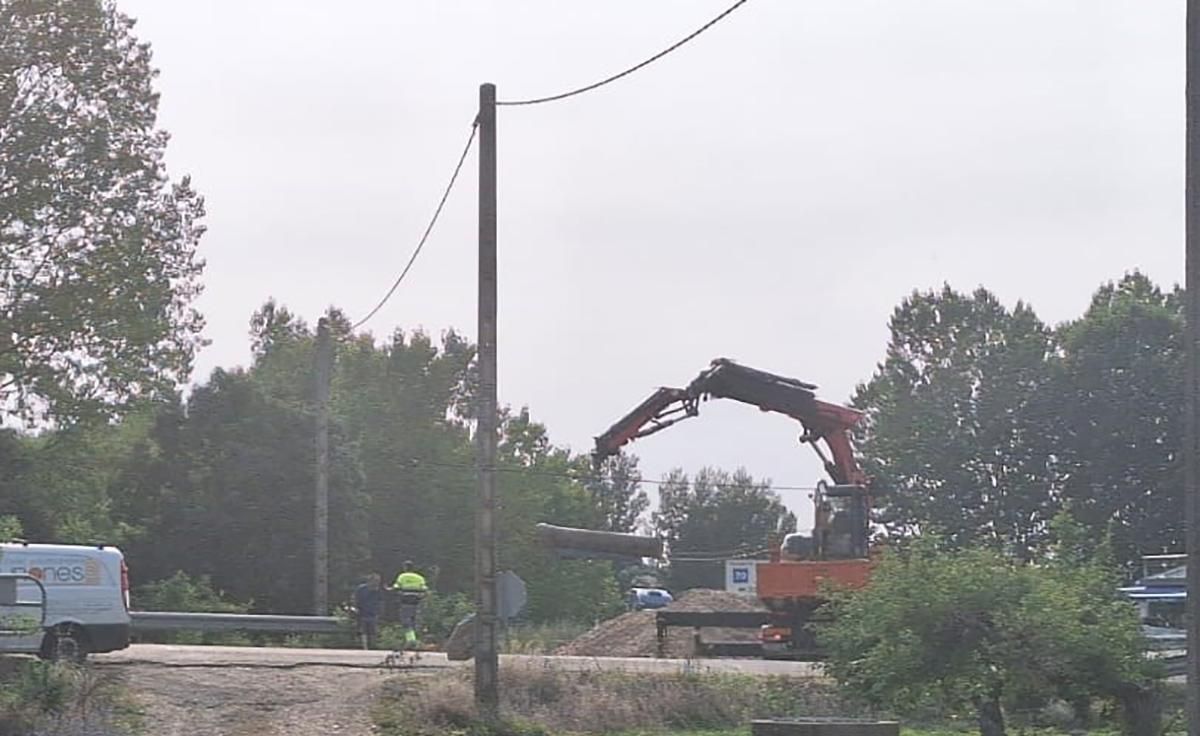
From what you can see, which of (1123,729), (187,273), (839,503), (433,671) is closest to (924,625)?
(1123,729)

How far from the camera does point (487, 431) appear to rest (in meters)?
25.3

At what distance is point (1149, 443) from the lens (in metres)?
72.4

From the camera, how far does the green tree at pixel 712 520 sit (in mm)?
125500

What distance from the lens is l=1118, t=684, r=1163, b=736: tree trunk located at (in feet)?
72.2

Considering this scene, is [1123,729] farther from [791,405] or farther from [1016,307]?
[1016,307]

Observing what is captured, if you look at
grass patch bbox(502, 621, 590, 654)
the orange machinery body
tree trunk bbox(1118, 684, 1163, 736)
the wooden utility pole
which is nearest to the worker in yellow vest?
grass patch bbox(502, 621, 590, 654)

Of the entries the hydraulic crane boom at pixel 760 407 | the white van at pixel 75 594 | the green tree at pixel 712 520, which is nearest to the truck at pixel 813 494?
the hydraulic crane boom at pixel 760 407

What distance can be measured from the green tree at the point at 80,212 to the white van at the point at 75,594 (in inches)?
676

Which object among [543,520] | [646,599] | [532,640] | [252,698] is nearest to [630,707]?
[252,698]

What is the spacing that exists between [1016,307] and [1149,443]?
56.8 ft

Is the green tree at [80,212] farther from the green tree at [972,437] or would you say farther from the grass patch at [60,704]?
the green tree at [972,437]

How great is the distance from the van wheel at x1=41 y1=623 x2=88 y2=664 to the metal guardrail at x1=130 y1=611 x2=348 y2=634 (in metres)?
8.50

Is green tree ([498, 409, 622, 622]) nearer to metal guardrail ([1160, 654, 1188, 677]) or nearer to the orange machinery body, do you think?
the orange machinery body

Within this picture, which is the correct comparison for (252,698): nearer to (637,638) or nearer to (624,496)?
(637,638)
